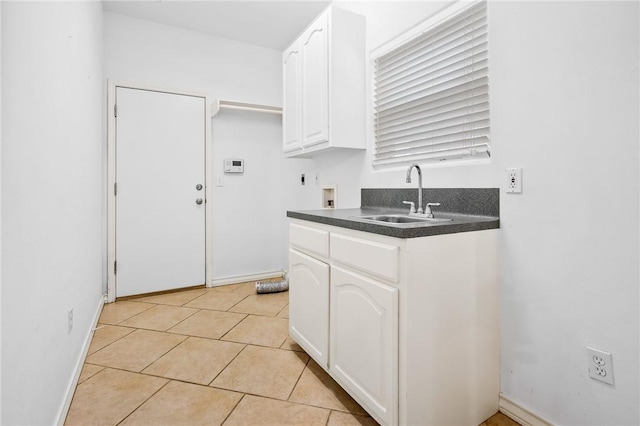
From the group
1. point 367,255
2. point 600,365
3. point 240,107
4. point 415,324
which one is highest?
point 240,107

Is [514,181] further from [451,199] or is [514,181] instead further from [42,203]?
[42,203]

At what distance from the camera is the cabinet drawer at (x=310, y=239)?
1725 mm

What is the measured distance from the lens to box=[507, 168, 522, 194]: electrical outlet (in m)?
1.46

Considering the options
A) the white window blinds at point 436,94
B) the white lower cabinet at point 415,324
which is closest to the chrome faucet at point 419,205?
the white window blinds at point 436,94

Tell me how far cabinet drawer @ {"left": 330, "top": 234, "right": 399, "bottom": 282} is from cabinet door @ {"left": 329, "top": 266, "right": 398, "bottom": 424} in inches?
2.1

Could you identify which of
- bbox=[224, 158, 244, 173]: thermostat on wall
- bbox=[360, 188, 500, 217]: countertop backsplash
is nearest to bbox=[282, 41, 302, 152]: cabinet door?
bbox=[224, 158, 244, 173]: thermostat on wall

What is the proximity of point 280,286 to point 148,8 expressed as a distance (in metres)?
2.79

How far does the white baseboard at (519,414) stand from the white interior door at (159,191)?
2830 mm

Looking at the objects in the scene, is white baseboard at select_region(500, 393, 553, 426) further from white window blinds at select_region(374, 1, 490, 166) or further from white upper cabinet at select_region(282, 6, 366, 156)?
white upper cabinet at select_region(282, 6, 366, 156)

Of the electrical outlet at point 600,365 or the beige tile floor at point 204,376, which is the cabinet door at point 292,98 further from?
the electrical outlet at point 600,365

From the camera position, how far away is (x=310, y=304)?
188cm

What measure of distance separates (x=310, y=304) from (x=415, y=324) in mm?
759

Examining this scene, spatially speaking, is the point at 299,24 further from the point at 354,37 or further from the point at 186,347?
the point at 186,347

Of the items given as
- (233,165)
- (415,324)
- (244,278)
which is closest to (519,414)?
(415,324)
